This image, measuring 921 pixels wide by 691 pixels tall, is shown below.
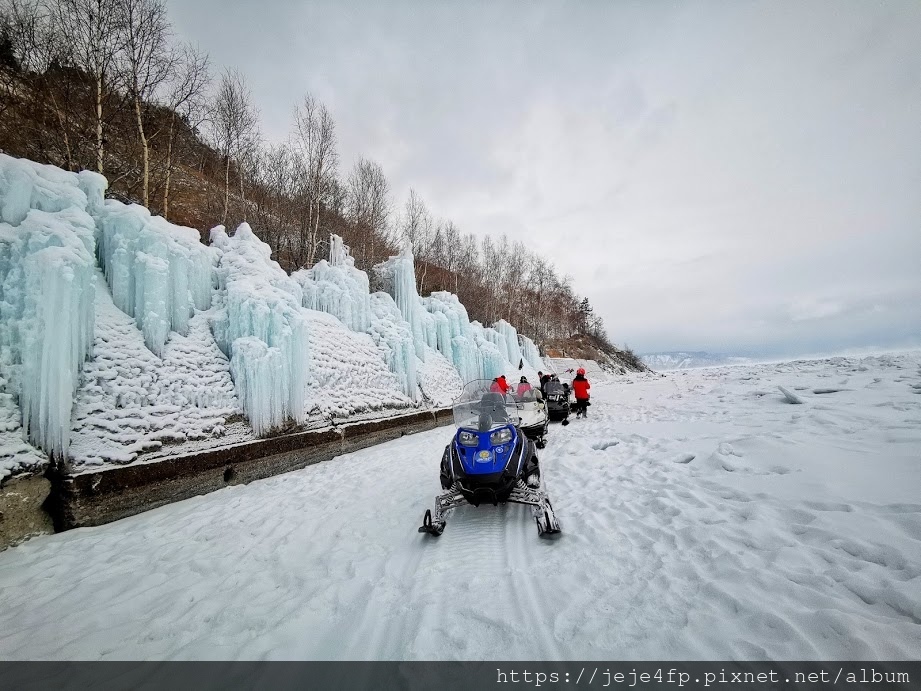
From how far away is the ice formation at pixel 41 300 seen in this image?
430 cm

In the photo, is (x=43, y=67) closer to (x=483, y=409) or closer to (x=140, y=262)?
(x=140, y=262)

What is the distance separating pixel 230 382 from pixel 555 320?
43.1 metres

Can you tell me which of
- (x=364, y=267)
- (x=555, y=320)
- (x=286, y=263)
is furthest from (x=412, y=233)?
(x=555, y=320)

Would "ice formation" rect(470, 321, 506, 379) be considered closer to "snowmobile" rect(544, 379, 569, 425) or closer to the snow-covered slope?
"snowmobile" rect(544, 379, 569, 425)

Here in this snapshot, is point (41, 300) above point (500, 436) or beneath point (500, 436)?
above

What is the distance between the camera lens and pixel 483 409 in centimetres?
476

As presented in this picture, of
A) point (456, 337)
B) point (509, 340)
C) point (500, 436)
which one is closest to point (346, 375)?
point (500, 436)

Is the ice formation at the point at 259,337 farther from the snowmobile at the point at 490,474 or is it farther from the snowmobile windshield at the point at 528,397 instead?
the snowmobile windshield at the point at 528,397

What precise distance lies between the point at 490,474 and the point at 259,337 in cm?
588

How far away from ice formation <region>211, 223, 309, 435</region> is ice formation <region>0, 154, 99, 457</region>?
2139mm

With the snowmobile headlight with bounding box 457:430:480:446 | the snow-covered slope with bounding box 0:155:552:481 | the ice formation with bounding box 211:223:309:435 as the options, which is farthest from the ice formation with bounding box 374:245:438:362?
the snowmobile headlight with bounding box 457:430:480:446

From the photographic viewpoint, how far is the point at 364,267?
18688 millimetres

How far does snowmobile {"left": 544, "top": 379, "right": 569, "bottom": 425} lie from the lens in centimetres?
1030

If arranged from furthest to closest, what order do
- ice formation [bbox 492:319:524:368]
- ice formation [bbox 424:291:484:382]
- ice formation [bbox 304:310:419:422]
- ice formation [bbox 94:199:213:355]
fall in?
1. ice formation [bbox 492:319:524:368]
2. ice formation [bbox 424:291:484:382]
3. ice formation [bbox 304:310:419:422]
4. ice formation [bbox 94:199:213:355]
